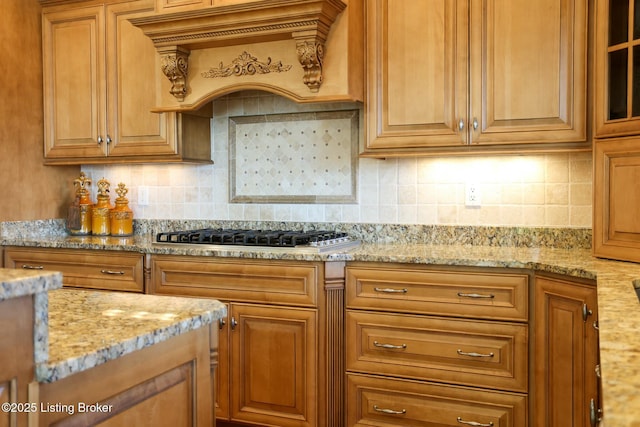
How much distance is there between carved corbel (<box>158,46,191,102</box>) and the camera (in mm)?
3260

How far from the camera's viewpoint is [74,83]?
376 cm

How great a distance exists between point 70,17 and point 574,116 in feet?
9.38

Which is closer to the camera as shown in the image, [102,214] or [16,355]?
[16,355]

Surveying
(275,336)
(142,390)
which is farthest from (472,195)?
(142,390)

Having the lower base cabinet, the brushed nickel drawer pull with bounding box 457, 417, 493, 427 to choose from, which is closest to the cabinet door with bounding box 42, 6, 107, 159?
the brushed nickel drawer pull with bounding box 457, 417, 493, 427

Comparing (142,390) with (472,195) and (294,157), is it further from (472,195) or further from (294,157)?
(294,157)

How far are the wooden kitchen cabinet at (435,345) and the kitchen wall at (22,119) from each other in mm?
2135

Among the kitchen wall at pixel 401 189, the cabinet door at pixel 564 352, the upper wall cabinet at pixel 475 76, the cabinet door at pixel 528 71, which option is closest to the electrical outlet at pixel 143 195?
the kitchen wall at pixel 401 189

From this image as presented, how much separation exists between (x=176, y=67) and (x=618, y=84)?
2068 mm

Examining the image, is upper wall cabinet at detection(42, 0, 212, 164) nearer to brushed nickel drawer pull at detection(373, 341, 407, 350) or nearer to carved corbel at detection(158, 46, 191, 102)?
carved corbel at detection(158, 46, 191, 102)

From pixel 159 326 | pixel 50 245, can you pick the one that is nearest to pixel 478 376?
pixel 159 326

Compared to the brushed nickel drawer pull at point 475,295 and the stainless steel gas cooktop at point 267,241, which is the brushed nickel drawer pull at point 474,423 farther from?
the stainless steel gas cooktop at point 267,241

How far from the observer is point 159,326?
51.1 inches

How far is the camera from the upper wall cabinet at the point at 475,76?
8.76 feet
